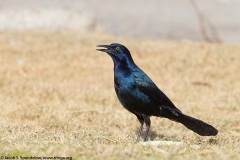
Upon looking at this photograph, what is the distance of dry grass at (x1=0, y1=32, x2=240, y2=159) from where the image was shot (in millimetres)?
4809

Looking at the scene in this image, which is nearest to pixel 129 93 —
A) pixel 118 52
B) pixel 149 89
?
pixel 149 89

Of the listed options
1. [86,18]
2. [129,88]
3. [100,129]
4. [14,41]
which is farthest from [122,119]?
[86,18]

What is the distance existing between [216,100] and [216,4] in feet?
47.4

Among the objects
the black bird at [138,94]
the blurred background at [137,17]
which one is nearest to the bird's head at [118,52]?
the black bird at [138,94]

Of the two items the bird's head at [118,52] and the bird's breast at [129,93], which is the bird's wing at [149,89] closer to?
the bird's breast at [129,93]

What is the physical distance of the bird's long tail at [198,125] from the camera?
6129 millimetres

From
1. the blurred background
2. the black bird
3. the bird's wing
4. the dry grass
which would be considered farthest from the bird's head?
the blurred background

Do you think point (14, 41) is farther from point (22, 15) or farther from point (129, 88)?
point (129, 88)

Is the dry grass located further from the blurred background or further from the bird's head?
the blurred background

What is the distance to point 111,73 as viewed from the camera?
488 inches

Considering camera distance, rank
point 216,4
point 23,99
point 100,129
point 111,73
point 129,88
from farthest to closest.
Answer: point 216,4, point 111,73, point 23,99, point 100,129, point 129,88

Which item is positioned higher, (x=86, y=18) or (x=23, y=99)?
(x=86, y=18)

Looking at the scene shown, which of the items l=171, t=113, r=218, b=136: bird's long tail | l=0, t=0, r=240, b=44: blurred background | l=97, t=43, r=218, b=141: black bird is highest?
l=0, t=0, r=240, b=44: blurred background

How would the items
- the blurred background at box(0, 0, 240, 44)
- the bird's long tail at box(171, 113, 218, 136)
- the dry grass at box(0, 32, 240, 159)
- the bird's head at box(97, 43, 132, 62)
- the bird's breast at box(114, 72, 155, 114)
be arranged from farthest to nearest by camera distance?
the blurred background at box(0, 0, 240, 44)
the bird's long tail at box(171, 113, 218, 136)
the bird's head at box(97, 43, 132, 62)
the bird's breast at box(114, 72, 155, 114)
the dry grass at box(0, 32, 240, 159)
